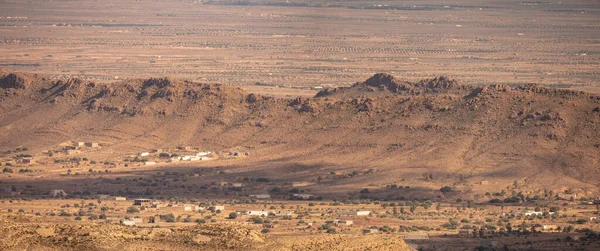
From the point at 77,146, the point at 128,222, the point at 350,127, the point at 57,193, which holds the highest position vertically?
the point at 128,222

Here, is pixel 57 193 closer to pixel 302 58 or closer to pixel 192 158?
pixel 192 158

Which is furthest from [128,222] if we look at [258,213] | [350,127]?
[350,127]

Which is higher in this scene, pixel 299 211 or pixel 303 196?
pixel 299 211

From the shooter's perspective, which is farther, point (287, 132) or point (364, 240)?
point (287, 132)

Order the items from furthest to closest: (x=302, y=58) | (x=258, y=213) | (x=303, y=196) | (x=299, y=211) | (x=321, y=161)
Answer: (x=302, y=58)
(x=321, y=161)
(x=303, y=196)
(x=299, y=211)
(x=258, y=213)

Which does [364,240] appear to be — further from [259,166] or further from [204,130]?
[204,130]

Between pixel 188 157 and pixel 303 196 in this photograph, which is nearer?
pixel 303 196

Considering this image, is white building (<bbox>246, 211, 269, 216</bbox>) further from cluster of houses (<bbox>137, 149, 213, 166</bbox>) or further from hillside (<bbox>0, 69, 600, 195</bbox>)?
cluster of houses (<bbox>137, 149, 213, 166</bbox>)

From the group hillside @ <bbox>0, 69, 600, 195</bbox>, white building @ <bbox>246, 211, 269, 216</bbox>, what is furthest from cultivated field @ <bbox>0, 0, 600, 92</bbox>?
white building @ <bbox>246, 211, 269, 216</bbox>

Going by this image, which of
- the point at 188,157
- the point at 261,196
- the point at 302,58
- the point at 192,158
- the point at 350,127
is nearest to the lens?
the point at 261,196

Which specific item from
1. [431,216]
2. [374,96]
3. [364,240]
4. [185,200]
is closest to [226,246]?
[364,240]
